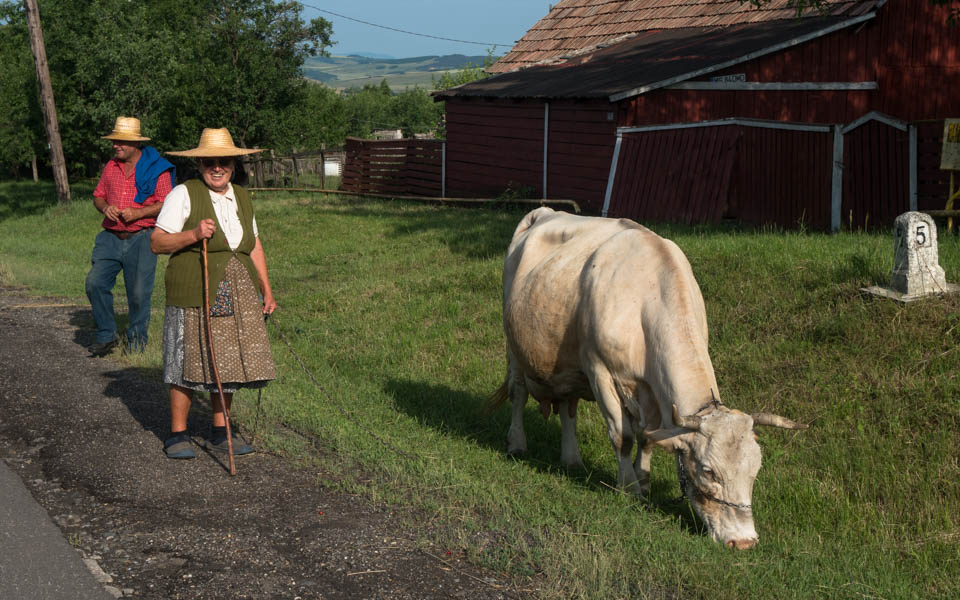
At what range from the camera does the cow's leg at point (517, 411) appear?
7023 mm

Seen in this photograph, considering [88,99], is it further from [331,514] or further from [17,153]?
[331,514]

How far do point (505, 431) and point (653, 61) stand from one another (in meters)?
15.2

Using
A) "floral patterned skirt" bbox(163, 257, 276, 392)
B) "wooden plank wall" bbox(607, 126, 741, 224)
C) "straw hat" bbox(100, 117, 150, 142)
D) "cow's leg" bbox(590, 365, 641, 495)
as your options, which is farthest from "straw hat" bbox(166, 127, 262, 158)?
"wooden plank wall" bbox(607, 126, 741, 224)

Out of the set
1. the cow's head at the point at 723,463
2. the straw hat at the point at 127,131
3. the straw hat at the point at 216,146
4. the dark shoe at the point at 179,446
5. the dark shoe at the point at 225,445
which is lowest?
the dark shoe at the point at 225,445

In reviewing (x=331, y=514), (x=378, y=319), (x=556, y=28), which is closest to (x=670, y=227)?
(x=378, y=319)

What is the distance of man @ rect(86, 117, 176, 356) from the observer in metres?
9.09

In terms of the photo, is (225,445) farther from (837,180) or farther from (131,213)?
(837,180)

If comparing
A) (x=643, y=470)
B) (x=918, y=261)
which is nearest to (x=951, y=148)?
(x=918, y=261)

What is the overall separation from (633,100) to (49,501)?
623 inches

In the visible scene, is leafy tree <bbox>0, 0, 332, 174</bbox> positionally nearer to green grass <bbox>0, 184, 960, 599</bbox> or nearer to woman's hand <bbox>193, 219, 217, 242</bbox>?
green grass <bbox>0, 184, 960, 599</bbox>

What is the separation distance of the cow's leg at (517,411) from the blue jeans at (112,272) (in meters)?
4.09

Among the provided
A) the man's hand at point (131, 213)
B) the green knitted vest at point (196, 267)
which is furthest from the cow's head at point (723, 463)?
the man's hand at point (131, 213)

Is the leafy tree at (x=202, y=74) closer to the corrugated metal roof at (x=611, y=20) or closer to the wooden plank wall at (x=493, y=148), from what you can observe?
the corrugated metal roof at (x=611, y=20)

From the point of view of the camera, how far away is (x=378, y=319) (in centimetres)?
1102
